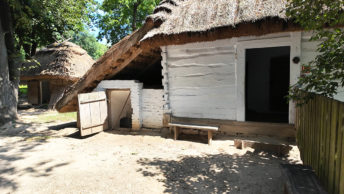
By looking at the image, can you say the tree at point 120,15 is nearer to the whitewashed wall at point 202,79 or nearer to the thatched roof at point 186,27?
the thatched roof at point 186,27

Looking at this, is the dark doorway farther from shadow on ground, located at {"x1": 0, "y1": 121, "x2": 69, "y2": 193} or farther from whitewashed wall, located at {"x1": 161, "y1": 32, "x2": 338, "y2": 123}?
shadow on ground, located at {"x1": 0, "y1": 121, "x2": 69, "y2": 193}

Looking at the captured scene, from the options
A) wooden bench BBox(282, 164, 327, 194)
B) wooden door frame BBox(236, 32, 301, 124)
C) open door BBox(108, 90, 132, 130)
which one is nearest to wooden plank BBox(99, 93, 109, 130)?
open door BBox(108, 90, 132, 130)

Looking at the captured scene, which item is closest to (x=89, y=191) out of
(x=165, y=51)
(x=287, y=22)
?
(x=165, y=51)

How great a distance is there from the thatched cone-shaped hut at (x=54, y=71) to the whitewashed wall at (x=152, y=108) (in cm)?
784

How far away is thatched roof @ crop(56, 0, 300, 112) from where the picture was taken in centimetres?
489

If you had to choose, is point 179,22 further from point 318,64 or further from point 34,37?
point 34,37

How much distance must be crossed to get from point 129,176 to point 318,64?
3.38 metres

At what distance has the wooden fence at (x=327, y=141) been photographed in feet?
6.60

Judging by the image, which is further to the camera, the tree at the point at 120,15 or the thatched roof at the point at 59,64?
the tree at the point at 120,15

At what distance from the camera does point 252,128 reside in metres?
5.55

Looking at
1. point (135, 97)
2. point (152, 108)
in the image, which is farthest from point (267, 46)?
point (135, 97)

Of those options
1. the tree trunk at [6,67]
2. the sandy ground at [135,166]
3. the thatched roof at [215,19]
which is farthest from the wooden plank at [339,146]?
the tree trunk at [6,67]

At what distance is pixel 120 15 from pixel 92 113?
52.8ft

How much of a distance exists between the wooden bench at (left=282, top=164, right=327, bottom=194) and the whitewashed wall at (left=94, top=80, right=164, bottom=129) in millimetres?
4336
